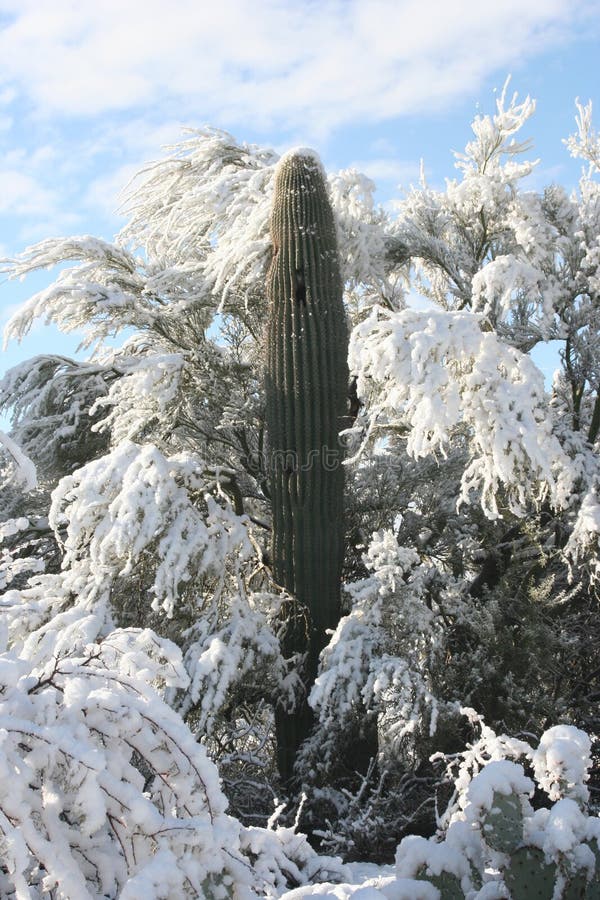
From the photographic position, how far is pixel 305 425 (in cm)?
677

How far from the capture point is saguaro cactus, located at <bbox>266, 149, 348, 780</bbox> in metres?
6.72

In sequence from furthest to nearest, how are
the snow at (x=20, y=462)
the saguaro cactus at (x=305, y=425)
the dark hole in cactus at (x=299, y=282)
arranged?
the dark hole in cactus at (x=299, y=282) → the saguaro cactus at (x=305, y=425) → the snow at (x=20, y=462)

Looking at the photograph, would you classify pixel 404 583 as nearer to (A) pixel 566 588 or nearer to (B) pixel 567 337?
(A) pixel 566 588

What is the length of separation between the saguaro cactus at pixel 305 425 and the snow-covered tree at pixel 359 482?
17 centimetres

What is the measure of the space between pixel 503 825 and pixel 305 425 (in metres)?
4.48

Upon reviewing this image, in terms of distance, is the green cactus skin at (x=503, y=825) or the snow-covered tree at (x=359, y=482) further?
the snow-covered tree at (x=359, y=482)

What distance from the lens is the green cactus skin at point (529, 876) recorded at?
246 centimetres

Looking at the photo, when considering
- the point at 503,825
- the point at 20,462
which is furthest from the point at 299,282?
the point at 503,825

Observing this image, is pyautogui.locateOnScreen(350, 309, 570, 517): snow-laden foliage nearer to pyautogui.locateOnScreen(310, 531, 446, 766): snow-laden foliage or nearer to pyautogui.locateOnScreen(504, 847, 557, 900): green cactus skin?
pyautogui.locateOnScreen(310, 531, 446, 766): snow-laden foliage

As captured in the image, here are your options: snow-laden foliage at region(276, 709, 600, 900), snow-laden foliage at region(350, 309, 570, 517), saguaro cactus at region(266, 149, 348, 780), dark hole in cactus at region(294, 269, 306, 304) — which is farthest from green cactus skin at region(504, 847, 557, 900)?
dark hole in cactus at region(294, 269, 306, 304)

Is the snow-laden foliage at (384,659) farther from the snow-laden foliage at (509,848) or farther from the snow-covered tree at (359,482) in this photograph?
the snow-laden foliage at (509,848)

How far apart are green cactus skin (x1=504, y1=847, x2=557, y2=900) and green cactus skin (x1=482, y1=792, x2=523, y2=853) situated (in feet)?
0.11

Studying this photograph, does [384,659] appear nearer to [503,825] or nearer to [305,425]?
[305,425]

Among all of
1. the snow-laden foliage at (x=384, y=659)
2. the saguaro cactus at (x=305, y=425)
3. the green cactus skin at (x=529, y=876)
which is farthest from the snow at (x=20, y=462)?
the saguaro cactus at (x=305, y=425)
